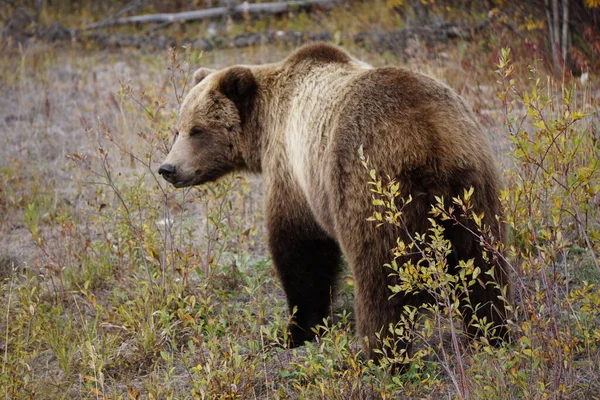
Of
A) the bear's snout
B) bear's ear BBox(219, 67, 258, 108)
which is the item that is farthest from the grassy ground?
bear's ear BBox(219, 67, 258, 108)

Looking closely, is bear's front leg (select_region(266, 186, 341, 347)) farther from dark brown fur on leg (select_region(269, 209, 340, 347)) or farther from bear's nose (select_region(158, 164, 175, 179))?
bear's nose (select_region(158, 164, 175, 179))

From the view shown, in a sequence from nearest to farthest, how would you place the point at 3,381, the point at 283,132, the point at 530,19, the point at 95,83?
the point at 3,381
the point at 283,132
the point at 530,19
the point at 95,83

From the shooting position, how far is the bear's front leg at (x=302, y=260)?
13.8 ft

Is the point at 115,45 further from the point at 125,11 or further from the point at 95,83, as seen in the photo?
the point at 95,83

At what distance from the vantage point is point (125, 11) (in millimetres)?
13180

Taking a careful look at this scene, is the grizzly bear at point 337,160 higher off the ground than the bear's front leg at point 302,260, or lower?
higher

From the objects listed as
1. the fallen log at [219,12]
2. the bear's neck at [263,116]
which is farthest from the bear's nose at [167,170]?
the fallen log at [219,12]

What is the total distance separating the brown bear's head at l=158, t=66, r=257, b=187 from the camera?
4.61 metres

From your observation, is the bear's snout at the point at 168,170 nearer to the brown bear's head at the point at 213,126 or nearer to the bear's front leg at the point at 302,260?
the brown bear's head at the point at 213,126

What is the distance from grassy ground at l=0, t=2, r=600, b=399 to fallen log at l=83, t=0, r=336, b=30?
396 cm

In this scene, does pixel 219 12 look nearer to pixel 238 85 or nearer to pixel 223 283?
pixel 238 85

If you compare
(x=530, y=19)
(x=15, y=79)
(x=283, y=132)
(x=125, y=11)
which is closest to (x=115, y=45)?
(x=125, y=11)

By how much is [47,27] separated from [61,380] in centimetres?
1044

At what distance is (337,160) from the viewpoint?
3514 millimetres
